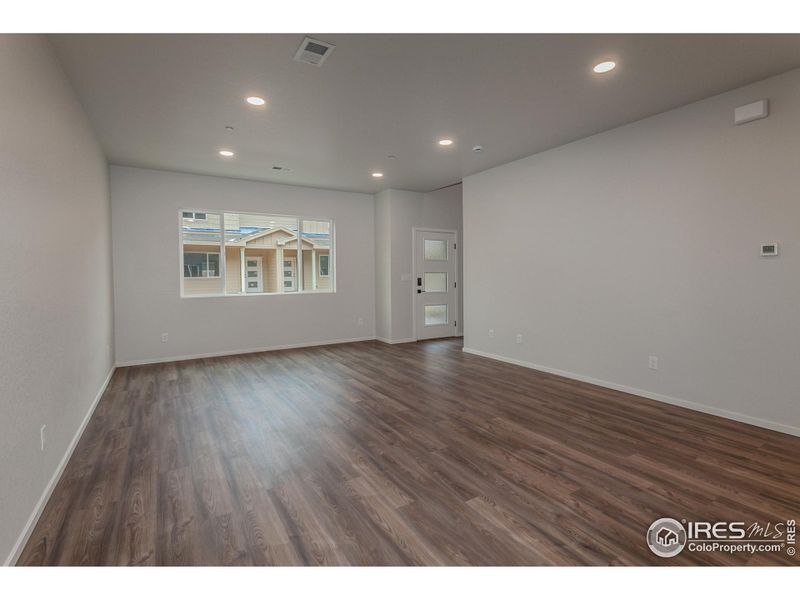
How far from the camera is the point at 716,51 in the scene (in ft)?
8.65

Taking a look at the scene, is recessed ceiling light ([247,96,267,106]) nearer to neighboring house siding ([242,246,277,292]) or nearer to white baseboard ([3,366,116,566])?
white baseboard ([3,366,116,566])

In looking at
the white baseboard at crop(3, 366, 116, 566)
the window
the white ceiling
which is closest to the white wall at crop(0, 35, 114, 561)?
the white baseboard at crop(3, 366, 116, 566)

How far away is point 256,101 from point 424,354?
4.11 metres

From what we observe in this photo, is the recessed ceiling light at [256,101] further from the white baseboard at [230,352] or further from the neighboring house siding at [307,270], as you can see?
the white baseboard at [230,352]

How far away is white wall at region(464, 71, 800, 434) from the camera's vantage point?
9.97 feet

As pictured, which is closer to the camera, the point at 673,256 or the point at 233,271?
the point at 673,256

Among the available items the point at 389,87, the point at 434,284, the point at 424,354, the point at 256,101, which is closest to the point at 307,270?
the point at 434,284

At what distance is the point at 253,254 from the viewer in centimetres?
639

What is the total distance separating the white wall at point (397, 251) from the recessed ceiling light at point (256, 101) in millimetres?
3682

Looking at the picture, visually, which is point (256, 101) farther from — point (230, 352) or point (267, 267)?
point (230, 352)

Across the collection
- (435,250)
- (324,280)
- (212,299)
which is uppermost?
(435,250)

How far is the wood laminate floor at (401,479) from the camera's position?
177cm

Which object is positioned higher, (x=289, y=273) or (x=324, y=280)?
(x=289, y=273)

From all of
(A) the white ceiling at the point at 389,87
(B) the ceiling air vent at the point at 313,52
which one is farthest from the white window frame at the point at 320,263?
(B) the ceiling air vent at the point at 313,52
